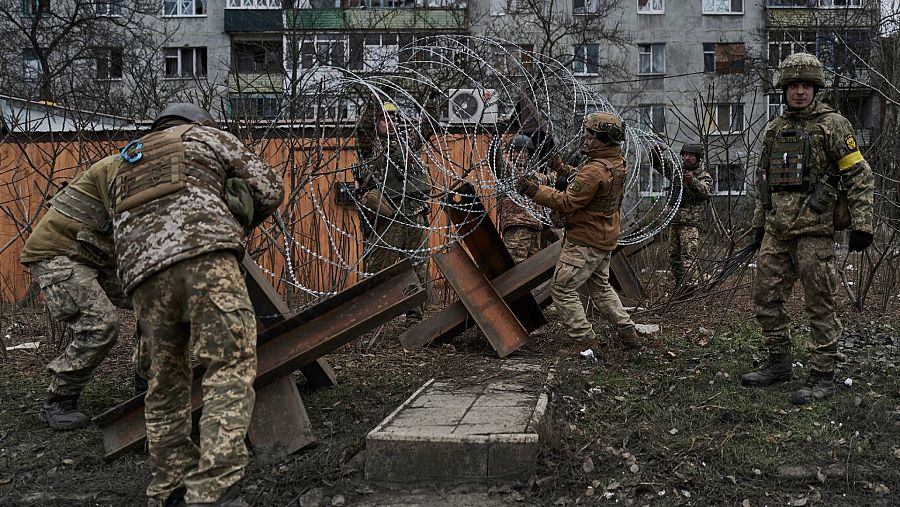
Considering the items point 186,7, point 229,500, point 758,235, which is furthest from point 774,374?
point 186,7

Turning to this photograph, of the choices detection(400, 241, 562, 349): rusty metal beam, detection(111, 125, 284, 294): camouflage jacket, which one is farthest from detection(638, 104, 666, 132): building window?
detection(111, 125, 284, 294): camouflage jacket

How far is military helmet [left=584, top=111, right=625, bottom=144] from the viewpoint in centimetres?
616

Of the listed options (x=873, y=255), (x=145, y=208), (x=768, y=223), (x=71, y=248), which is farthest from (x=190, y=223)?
(x=873, y=255)

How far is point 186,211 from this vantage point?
3445 mm

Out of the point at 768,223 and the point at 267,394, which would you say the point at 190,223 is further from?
the point at 768,223

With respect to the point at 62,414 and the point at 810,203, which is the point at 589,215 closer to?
the point at 810,203

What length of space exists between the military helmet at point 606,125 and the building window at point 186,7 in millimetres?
27806

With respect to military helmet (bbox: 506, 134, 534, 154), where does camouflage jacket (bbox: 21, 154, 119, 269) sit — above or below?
below

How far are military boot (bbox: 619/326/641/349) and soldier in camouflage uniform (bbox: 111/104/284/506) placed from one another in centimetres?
352

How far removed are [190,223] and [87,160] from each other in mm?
4550

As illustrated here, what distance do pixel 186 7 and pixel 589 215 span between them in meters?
28.4

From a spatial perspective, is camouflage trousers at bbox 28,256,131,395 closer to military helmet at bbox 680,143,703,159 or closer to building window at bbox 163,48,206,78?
military helmet at bbox 680,143,703,159

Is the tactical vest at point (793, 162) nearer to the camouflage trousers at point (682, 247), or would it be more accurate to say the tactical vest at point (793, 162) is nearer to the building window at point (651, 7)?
the camouflage trousers at point (682, 247)

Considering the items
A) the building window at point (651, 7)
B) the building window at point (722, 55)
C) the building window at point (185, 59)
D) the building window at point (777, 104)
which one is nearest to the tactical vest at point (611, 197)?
the building window at point (777, 104)
